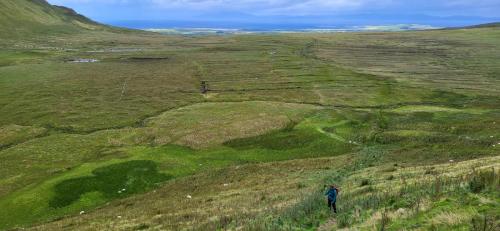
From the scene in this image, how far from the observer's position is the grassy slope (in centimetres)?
5528

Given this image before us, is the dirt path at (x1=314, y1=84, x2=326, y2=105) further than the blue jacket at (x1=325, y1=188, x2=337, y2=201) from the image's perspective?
Yes

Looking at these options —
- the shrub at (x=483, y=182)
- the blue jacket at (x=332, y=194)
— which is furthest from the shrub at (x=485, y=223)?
Result: the blue jacket at (x=332, y=194)

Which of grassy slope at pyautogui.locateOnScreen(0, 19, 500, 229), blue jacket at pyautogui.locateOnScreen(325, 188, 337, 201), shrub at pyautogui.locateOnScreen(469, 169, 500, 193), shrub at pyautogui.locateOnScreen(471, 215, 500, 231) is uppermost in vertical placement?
shrub at pyautogui.locateOnScreen(471, 215, 500, 231)

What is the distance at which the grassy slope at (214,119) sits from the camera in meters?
55.3

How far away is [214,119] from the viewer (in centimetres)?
8281

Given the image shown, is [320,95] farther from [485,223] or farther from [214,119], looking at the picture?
[485,223]

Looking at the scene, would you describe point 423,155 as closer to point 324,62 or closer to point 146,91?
point 146,91

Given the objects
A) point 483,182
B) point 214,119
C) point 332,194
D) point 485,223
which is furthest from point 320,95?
point 485,223

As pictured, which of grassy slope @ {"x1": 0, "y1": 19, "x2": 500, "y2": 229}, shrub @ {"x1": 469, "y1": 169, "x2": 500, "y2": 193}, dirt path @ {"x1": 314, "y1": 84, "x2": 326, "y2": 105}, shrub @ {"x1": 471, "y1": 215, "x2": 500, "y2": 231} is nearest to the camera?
shrub @ {"x1": 471, "y1": 215, "x2": 500, "y2": 231}

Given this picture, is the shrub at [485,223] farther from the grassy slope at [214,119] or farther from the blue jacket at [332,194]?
the grassy slope at [214,119]

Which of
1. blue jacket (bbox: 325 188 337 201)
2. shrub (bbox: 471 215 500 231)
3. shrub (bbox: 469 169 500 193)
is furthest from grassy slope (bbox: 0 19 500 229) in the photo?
A: shrub (bbox: 471 215 500 231)

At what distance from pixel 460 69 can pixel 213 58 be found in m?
85.1

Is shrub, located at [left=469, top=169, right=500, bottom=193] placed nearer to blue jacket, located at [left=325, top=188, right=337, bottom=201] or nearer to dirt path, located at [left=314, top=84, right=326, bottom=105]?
blue jacket, located at [left=325, top=188, right=337, bottom=201]

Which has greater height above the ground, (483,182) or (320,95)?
(483,182)
